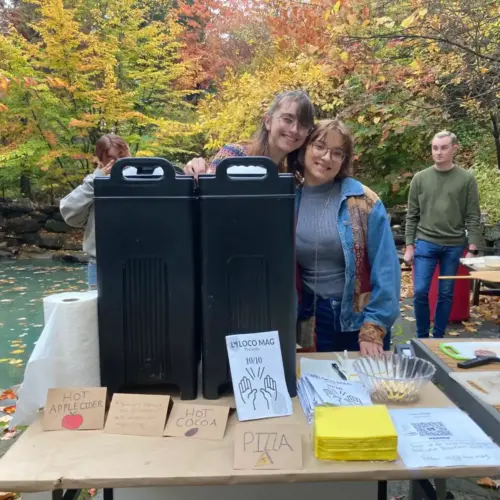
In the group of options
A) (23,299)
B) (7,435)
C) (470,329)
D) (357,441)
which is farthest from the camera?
(23,299)

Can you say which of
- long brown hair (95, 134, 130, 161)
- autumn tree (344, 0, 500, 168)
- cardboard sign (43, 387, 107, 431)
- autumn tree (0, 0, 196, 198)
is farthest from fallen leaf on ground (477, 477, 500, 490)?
autumn tree (0, 0, 196, 198)

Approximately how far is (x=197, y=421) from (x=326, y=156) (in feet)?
2.98

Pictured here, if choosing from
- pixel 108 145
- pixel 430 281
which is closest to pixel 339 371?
pixel 108 145

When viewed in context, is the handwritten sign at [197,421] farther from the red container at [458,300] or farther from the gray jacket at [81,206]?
the red container at [458,300]

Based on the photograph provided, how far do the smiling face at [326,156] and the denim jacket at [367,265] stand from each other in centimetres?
7

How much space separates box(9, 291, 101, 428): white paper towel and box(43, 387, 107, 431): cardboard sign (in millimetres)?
36

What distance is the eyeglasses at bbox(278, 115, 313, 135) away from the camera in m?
1.64

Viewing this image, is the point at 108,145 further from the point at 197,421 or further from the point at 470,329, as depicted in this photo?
the point at 470,329

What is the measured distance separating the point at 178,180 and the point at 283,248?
27 cm

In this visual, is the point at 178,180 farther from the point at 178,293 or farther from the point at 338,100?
the point at 338,100

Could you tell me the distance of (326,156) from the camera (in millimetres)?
1580

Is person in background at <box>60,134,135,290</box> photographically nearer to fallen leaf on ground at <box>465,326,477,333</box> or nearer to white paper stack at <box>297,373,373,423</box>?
white paper stack at <box>297,373,373,423</box>

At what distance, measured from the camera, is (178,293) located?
1.10 m

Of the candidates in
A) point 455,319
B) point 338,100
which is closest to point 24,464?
point 455,319
